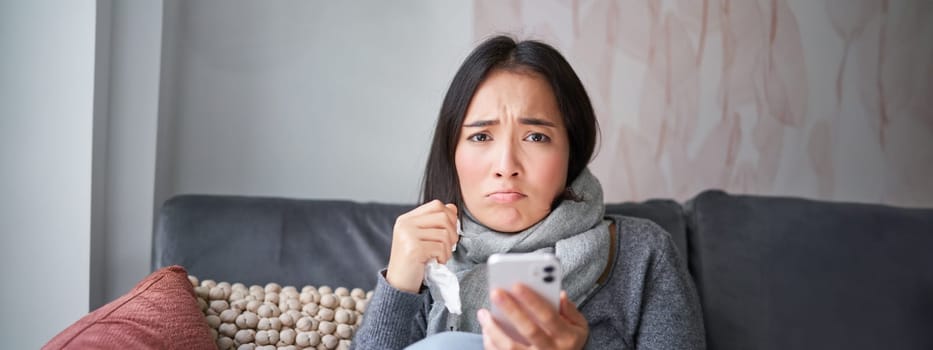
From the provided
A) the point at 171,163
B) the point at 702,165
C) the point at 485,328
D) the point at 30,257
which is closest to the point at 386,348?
the point at 485,328

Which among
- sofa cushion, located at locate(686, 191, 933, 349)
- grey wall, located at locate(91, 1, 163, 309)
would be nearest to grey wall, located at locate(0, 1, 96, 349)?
grey wall, located at locate(91, 1, 163, 309)

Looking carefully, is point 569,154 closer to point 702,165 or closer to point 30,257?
point 702,165

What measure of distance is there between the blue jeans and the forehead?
38cm

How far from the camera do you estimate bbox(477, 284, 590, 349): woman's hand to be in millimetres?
966

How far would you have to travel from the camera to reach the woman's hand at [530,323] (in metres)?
0.97

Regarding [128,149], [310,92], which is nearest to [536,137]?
[310,92]

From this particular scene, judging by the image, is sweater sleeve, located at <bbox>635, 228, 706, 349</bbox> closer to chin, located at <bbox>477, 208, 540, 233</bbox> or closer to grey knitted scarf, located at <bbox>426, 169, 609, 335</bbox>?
grey knitted scarf, located at <bbox>426, 169, 609, 335</bbox>

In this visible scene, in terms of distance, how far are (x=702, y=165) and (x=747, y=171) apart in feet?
0.45

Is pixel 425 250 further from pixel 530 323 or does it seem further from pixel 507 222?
pixel 530 323

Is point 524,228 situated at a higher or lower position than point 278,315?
higher

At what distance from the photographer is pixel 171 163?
6.62 feet

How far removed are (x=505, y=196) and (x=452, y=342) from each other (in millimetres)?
298

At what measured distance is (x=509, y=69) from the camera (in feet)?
4.56

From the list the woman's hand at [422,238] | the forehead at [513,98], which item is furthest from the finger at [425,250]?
the forehead at [513,98]
